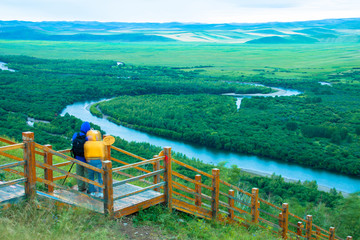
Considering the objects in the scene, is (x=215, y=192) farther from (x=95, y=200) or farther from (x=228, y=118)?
(x=228, y=118)

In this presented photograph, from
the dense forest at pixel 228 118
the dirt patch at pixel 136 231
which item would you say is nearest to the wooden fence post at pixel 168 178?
the dirt patch at pixel 136 231

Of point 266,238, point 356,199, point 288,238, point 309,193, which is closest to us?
point 266,238

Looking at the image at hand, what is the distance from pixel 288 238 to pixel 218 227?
255 centimetres

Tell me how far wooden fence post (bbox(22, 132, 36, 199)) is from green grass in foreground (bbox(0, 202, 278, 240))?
0.72 feet

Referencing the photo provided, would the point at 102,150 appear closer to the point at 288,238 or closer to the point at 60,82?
the point at 288,238

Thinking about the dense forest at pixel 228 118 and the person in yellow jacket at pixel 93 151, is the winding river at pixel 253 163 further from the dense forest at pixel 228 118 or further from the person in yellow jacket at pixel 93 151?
the person in yellow jacket at pixel 93 151

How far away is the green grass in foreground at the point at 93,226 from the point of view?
18.5ft

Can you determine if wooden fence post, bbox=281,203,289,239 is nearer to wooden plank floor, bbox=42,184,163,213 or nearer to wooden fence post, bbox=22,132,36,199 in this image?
wooden plank floor, bbox=42,184,163,213

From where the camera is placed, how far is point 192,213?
305 inches

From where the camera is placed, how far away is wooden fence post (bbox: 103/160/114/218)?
6297 millimetres

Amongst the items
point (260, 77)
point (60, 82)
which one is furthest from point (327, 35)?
point (60, 82)

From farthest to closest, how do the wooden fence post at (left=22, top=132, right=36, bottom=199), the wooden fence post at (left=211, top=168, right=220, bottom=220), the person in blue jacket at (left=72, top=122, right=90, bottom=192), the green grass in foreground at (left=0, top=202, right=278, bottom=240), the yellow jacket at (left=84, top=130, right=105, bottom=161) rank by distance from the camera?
1. the wooden fence post at (left=211, top=168, right=220, bottom=220)
2. the person in blue jacket at (left=72, top=122, right=90, bottom=192)
3. the yellow jacket at (left=84, top=130, right=105, bottom=161)
4. the wooden fence post at (left=22, top=132, right=36, bottom=199)
5. the green grass in foreground at (left=0, top=202, right=278, bottom=240)

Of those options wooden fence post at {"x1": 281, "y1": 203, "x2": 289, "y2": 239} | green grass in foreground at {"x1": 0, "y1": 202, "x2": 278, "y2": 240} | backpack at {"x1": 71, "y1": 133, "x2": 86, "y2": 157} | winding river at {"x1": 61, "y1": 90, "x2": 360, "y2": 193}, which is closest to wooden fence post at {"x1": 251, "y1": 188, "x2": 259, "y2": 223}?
wooden fence post at {"x1": 281, "y1": 203, "x2": 289, "y2": 239}

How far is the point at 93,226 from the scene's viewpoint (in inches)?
247
